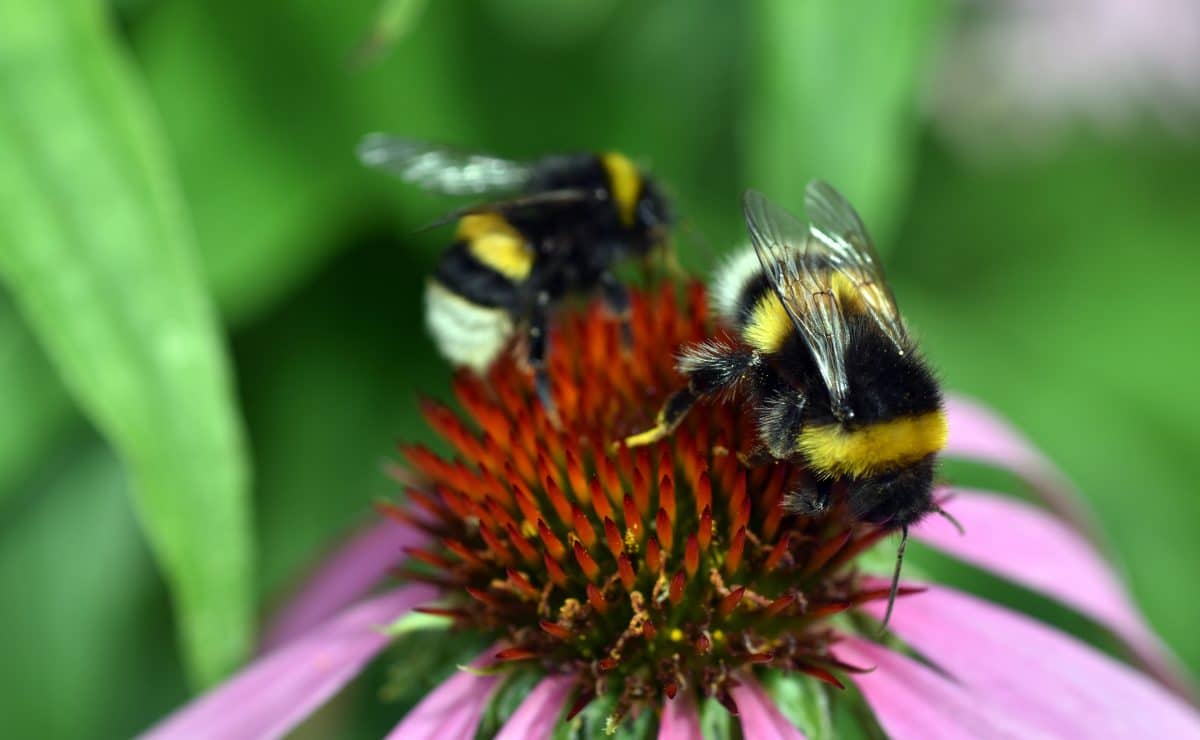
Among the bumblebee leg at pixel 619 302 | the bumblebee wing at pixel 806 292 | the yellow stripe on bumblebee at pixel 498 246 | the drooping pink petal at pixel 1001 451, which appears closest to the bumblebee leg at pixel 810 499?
the bumblebee wing at pixel 806 292

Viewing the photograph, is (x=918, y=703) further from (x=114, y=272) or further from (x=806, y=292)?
(x=114, y=272)

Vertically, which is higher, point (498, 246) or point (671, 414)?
point (498, 246)

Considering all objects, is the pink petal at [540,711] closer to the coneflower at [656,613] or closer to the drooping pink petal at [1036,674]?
the coneflower at [656,613]

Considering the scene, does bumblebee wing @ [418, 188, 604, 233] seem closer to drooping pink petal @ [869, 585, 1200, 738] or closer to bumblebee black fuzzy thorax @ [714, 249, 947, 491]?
bumblebee black fuzzy thorax @ [714, 249, 947, 491]

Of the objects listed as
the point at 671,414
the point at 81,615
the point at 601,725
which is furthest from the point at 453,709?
the point at 81,615

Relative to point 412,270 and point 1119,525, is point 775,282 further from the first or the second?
point 1119,525

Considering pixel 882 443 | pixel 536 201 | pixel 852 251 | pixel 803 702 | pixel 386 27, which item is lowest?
pixel 803 702

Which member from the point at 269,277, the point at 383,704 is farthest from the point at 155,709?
the point at 269,277
